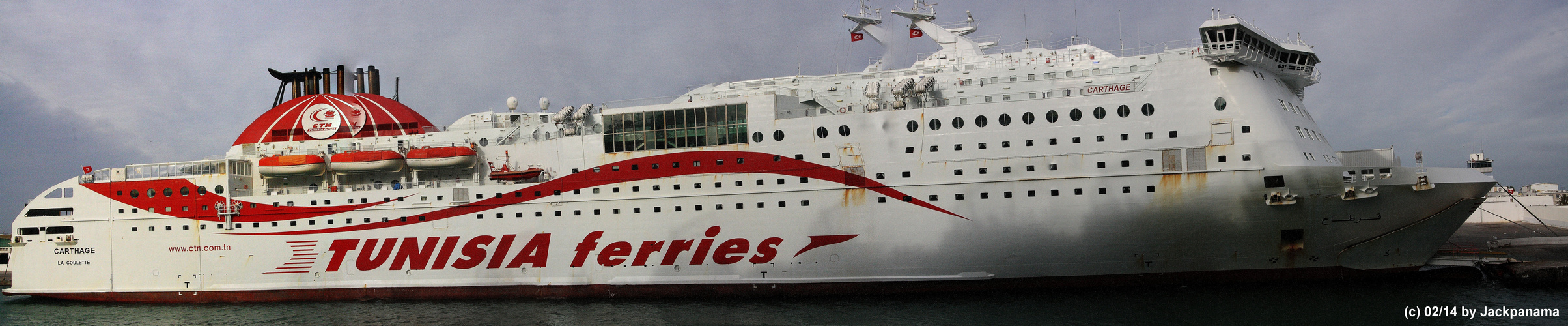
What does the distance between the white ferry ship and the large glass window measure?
2.2 inches

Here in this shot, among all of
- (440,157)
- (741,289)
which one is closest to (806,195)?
(741,289)

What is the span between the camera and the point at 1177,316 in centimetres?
1384

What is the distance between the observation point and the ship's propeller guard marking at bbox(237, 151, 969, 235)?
1642 centimetres

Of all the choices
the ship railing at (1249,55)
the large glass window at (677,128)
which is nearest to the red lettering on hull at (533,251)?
the large glass window at (677,128)

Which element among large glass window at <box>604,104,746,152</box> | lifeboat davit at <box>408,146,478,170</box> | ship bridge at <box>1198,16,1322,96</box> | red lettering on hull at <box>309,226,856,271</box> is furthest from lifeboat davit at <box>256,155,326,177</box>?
ship bridge at <box>1198,16,1322,96</box>

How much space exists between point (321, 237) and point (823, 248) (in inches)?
479

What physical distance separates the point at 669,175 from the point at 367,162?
7.85 m

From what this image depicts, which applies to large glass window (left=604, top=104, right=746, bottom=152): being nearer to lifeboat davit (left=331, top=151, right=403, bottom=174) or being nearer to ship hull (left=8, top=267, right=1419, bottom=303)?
ship hull (left=8, top=267, right=1419, bottom=303)

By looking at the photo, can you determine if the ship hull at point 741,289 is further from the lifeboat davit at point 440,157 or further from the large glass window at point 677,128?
the large glass window at point 677,128

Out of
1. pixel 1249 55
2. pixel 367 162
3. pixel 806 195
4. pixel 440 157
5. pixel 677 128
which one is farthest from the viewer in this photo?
pixel 367 162

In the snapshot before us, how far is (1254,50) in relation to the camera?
611 inches

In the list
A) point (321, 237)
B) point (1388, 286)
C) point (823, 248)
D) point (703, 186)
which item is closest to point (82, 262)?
point (321, 237)

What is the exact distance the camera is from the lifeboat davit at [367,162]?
19047 millimetres

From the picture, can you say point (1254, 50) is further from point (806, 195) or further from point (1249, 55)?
point (806, 195)
